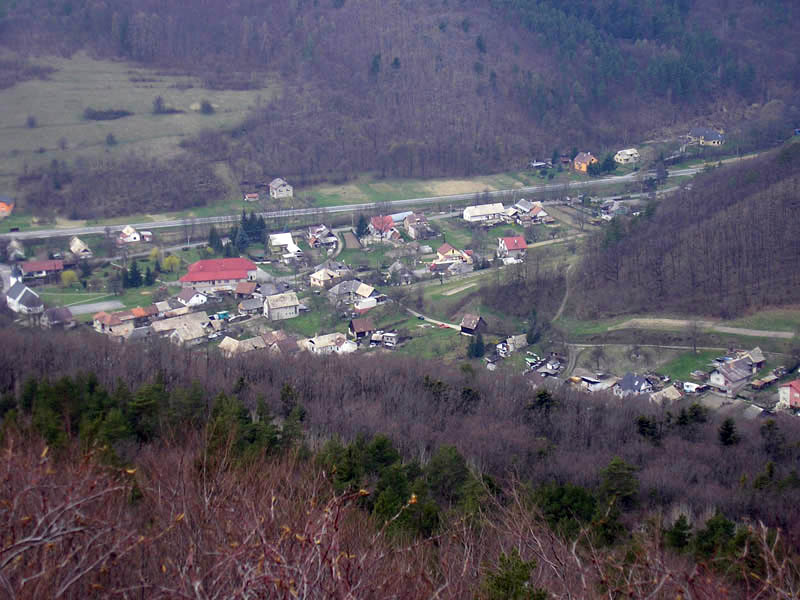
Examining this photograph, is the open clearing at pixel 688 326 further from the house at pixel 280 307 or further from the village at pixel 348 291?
the house at pixel 280 307

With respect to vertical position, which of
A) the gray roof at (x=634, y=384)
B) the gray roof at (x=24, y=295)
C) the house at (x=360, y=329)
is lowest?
the house at (x=360, y=329)

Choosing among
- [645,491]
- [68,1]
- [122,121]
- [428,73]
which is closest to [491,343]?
[645,491]

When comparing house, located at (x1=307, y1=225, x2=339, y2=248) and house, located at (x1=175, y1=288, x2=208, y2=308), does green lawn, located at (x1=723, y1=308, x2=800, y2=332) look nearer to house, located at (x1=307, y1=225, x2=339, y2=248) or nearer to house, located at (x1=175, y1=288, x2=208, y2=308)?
house, located at (x1=307, y1=225, x2=339, y2=248)

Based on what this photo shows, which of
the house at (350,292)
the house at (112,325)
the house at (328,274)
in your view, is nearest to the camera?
the house at (112,325)

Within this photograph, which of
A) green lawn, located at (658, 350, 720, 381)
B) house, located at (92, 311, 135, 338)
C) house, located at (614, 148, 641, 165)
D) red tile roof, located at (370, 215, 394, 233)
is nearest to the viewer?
green lawn, located at (658, 350, 720, 381)

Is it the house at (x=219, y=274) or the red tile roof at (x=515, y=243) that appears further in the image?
the red tile roof at (x=515, y=243)

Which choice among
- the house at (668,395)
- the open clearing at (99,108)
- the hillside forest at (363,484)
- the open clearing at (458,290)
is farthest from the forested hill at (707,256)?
the open clearing at (99,108)

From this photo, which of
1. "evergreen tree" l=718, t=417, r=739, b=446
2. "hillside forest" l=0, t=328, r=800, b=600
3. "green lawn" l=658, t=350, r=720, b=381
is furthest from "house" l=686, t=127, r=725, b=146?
"evergreen tree" l=718, t=417, r=739, b=446
